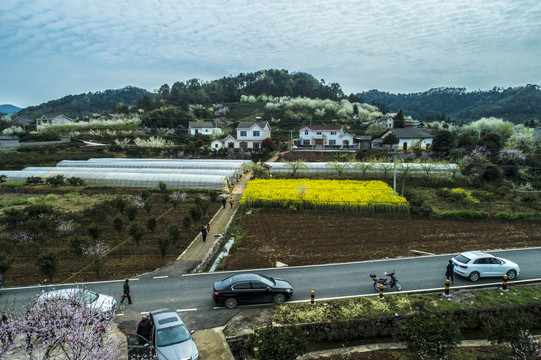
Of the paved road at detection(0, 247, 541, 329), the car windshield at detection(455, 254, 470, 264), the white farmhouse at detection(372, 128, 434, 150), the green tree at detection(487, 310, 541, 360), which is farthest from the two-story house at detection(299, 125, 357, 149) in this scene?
the green tree at detection(487, 310, 541, 360)

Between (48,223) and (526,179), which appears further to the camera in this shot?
(526,179)

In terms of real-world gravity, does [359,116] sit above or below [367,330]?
above

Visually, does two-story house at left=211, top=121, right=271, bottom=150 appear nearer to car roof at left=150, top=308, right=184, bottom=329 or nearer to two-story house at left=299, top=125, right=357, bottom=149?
two-story house at left=299, top=125, right=357, bottom=149

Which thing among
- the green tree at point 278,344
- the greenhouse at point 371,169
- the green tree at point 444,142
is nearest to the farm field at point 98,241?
the green tree at point 278,344

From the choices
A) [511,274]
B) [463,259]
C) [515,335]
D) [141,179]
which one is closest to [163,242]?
[463,259]

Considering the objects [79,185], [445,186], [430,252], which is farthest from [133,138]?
[430,252]

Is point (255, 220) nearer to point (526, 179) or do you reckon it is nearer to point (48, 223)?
point (48, 223)
